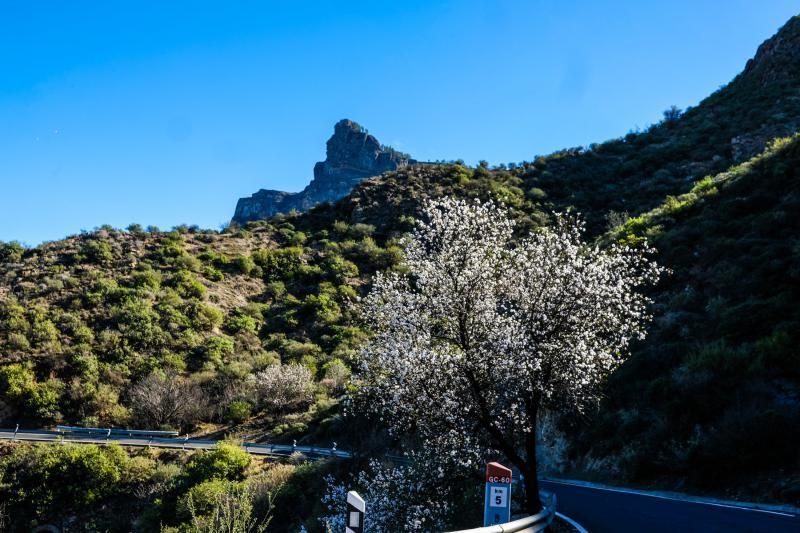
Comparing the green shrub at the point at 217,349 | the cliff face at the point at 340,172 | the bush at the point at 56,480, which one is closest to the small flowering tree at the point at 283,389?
the green shrub at the point at 217,349

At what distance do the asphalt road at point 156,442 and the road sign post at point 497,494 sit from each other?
22.8 meters

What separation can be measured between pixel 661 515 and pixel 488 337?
513cm

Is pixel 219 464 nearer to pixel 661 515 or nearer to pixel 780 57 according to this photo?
pixel 661 515

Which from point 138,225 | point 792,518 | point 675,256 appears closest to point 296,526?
point 792,518

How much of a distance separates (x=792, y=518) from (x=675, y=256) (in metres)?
21.1

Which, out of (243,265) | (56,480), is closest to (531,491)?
(56,480)

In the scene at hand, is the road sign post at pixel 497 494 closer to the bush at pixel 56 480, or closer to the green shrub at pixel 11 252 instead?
the bush at pixel 56 480

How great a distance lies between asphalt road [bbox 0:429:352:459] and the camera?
29.5 metres

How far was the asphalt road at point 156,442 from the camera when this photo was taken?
2954cm

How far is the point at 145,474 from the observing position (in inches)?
1126

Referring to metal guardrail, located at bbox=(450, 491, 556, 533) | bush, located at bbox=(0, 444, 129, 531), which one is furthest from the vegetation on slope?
bush, located at bbox=(0, 444, 129, 531)

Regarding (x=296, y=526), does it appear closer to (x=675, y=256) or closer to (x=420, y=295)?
(x=420, y=295)

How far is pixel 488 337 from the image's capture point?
1172cm

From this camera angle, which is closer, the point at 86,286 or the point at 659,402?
the point at 659,402
